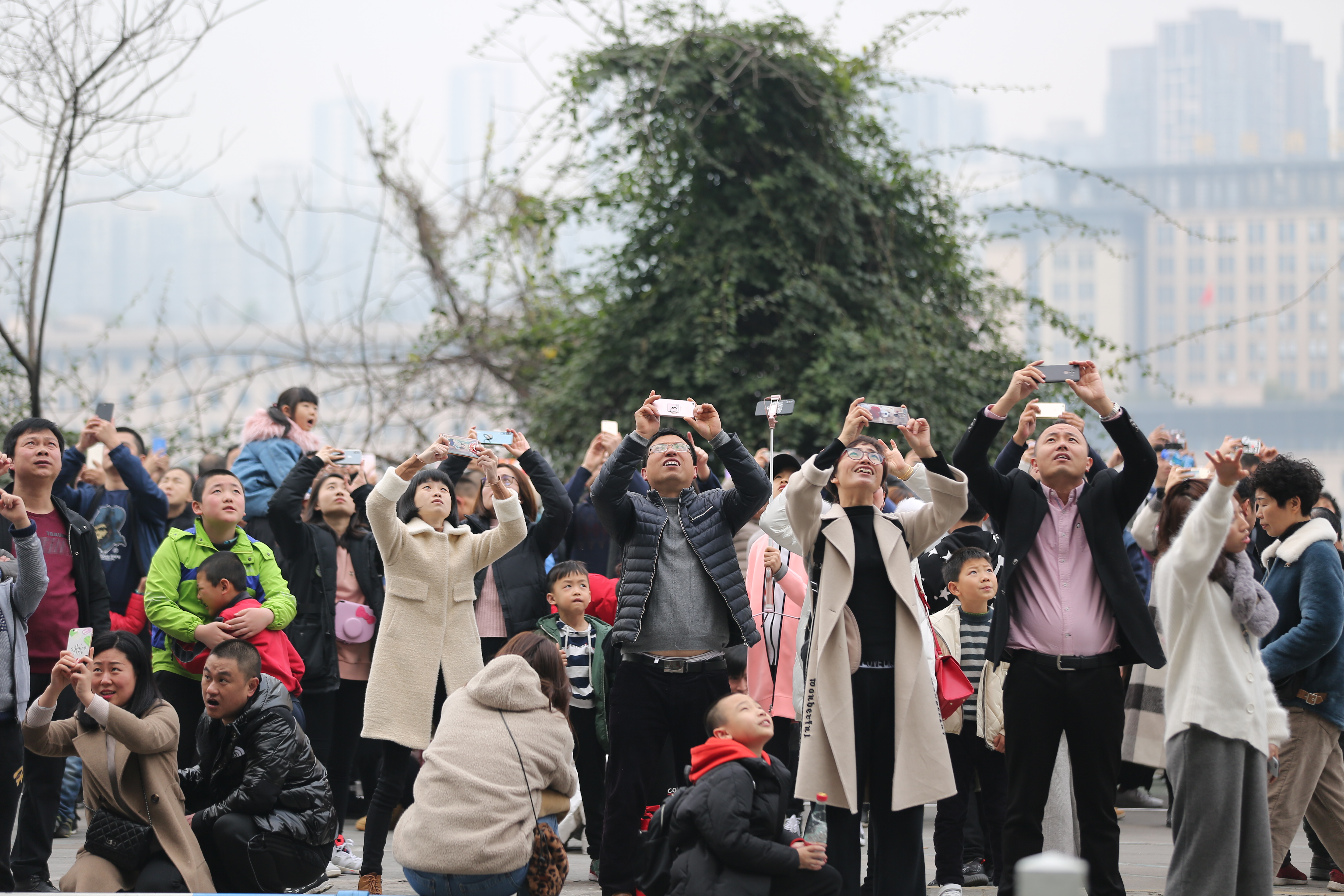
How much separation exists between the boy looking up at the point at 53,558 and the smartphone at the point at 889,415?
374cm

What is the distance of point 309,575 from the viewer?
22.0 ft

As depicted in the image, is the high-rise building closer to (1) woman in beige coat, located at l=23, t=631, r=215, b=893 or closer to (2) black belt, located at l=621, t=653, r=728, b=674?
(2) black belt, located at l=621, t=653, r=728, b=674

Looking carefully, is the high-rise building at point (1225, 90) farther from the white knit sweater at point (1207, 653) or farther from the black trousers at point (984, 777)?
the white knit sweater at point (1207, 653)

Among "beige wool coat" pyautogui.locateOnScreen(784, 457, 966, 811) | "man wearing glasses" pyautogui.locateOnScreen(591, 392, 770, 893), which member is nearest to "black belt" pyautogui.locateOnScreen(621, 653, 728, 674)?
"man wearing glasses" pyautogui.locateOnScreen(591, 392, 770, 893)

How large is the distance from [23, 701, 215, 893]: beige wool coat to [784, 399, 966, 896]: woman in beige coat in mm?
2441

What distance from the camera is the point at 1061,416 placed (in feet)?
17.7

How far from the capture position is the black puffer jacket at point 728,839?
15.3ft

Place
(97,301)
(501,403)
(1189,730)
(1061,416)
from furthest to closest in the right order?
(97,301) < (501,403) < (1061,416) < (1189,730)

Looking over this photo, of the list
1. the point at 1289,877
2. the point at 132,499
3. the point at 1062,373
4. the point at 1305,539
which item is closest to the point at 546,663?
the point at 1062,373

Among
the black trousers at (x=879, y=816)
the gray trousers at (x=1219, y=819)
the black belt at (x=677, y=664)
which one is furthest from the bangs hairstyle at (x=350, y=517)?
the gray trousers at (x=1219, y=819)

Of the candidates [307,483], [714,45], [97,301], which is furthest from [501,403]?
[97,301]

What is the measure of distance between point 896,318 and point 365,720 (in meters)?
5.59

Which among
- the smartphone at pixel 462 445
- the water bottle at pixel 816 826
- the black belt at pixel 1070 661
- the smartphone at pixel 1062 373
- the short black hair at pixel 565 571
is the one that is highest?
the smartphone at pixel 1062 373

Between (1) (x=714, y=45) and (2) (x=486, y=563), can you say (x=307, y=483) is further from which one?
(1) (x=714, y=45)
